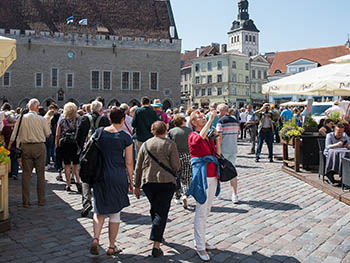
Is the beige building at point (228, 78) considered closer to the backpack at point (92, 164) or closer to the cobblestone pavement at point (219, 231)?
the cobblestone pavement at point (219, 231)

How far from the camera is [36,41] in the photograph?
3859cm

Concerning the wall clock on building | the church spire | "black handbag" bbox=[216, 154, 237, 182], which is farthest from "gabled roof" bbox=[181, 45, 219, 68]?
"black handbag" bbox=[216, 154, 237, 182]

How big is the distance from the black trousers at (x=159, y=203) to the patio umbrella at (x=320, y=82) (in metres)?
5.46

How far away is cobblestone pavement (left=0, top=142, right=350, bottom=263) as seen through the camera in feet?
14.3

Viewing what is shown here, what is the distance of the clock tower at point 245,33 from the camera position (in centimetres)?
10062

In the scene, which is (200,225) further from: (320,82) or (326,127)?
(326,127)

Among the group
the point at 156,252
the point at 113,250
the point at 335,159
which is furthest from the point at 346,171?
the point at 113,250

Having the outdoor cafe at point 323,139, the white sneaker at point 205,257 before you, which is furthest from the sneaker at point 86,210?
the outdoor cafe at point 323,139

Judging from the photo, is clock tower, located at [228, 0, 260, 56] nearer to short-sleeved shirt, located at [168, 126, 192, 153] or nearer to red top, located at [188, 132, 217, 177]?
short-sleeved shirt, located at [168, 126, 192, 153]

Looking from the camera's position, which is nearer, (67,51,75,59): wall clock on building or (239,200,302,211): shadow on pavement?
(239,200,302,211): shadow on pavement

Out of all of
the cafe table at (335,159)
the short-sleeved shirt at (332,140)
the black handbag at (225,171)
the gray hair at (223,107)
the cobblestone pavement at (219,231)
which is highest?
the gray hair at (223,107)

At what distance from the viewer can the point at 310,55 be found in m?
55.5

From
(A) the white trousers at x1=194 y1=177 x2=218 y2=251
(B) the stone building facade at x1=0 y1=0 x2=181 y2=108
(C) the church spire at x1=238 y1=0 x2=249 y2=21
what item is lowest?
(A) the white trousers at x1=194 y1=177 x2=218 y2=251

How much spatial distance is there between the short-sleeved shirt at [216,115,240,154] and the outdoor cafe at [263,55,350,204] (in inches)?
80.6
